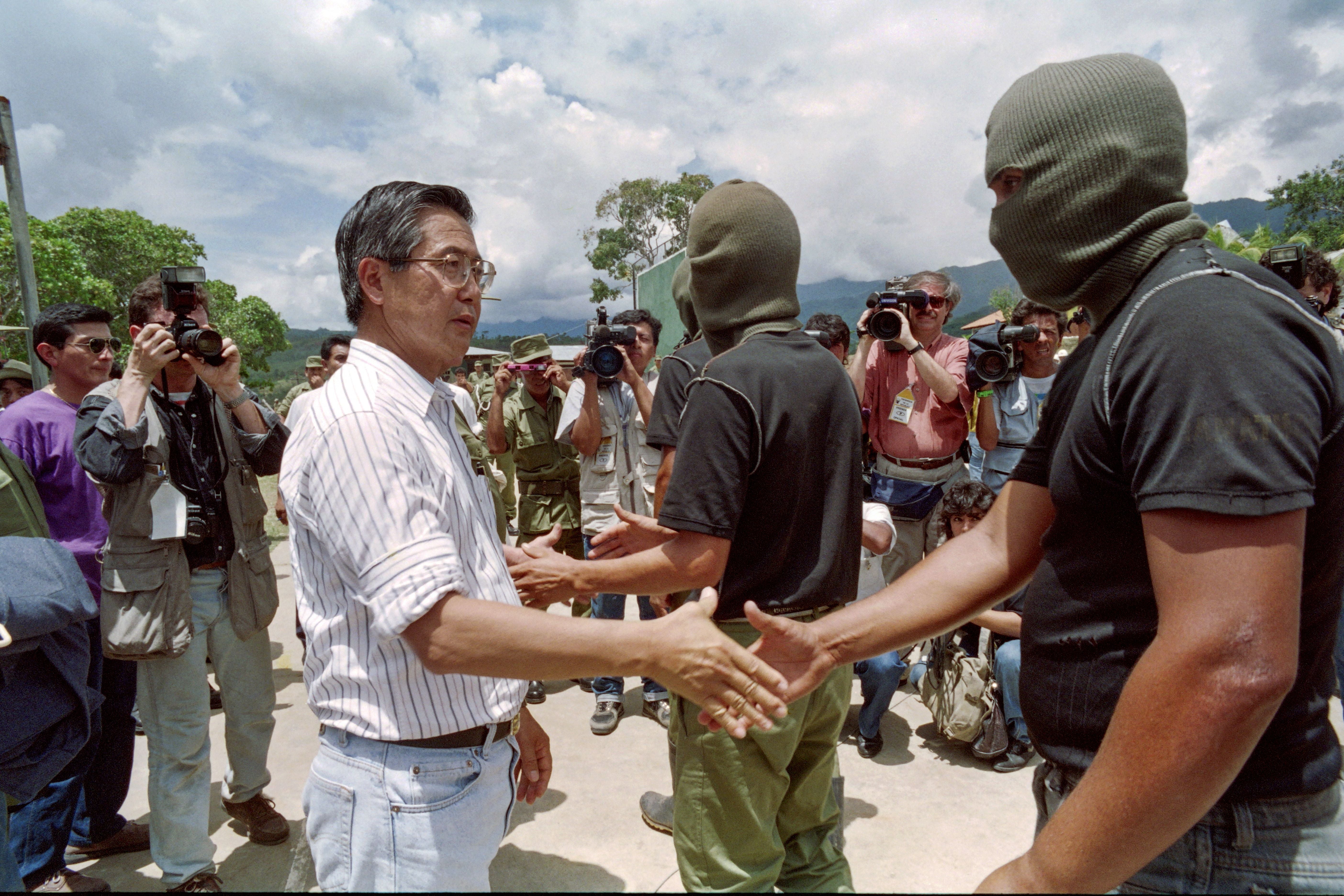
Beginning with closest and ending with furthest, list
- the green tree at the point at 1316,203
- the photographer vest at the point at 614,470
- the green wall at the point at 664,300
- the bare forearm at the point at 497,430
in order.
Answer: the photographer vest at the point at 614,470
the bare forearm at the point at 497,430
the green wall at the point at 664,300
the green tree at the point at 1316,203

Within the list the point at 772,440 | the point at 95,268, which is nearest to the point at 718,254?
the point at 772,440

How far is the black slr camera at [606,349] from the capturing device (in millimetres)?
4305

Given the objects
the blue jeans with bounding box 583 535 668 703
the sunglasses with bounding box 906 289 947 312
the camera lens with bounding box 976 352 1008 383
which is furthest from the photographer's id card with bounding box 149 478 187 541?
the camera lens with bounding box 976 352 1008 383

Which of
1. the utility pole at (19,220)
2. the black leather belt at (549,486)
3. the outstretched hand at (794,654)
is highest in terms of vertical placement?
the utility pole at (19,220)

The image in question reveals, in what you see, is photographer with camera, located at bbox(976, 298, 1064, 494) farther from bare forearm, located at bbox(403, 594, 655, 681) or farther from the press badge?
bare forearm, located at bbox(403, 594, 655, 681)

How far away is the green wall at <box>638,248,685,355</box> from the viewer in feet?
38.7

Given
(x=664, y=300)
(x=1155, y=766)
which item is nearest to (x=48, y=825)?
(x=1155, y=766)

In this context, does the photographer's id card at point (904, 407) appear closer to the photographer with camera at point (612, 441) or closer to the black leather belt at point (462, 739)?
the photographer with camera at point (612, 441)

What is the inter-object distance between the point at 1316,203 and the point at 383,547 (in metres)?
58.0

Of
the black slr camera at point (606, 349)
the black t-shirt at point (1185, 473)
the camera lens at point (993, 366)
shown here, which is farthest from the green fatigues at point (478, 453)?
the camera lens at point (993, 366)

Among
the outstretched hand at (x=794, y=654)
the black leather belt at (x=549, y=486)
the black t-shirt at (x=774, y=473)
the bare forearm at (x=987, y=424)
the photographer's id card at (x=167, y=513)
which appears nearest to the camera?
the outstretched hand at (x=794, y=654)

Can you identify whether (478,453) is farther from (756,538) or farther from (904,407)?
(904,407)

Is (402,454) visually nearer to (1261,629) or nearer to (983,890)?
(983,890)

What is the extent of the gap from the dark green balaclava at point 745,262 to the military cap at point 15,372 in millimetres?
5893
